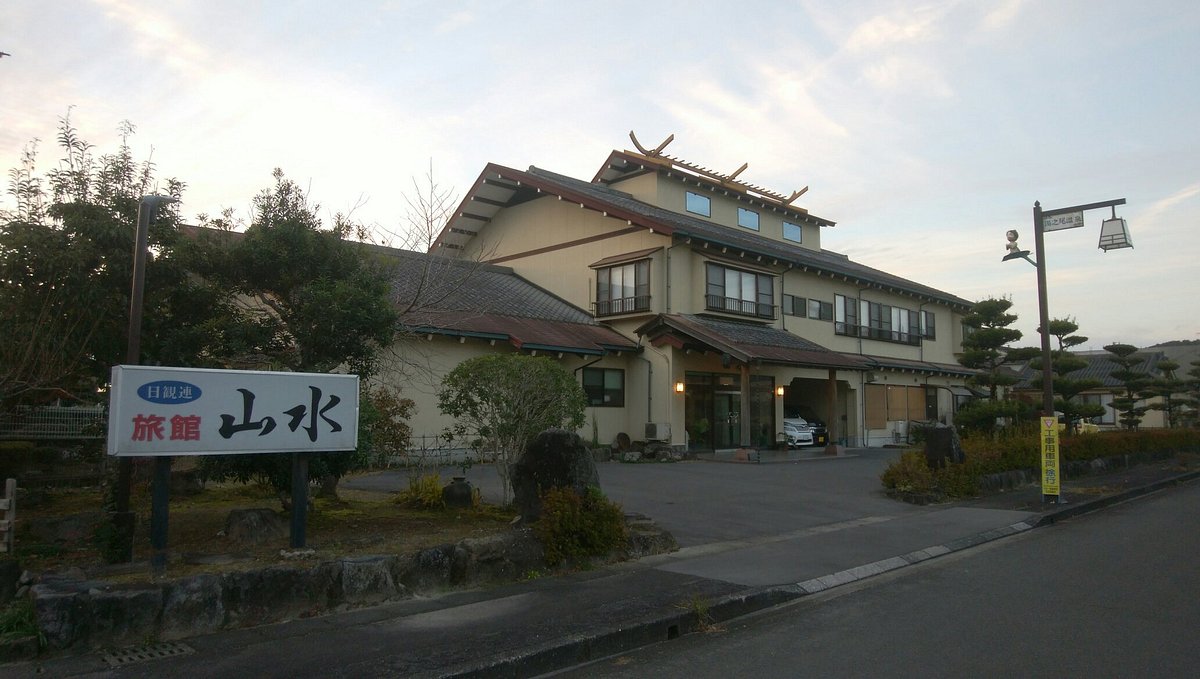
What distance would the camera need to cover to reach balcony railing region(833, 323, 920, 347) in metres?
32.0

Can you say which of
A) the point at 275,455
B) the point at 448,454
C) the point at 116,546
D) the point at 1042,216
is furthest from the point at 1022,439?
the point at 116,546

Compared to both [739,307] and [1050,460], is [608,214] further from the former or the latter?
[1050,460]

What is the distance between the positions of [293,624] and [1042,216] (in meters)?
16.2

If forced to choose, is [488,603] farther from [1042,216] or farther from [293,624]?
[1042,216]

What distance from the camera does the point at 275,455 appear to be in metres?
8.36

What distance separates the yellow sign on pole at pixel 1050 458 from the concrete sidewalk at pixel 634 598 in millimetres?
439

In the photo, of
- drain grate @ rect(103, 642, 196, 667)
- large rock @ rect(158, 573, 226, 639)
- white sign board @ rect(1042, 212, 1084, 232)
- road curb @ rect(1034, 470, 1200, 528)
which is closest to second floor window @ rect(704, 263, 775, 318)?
white sign board @ rect(1042, 212, 1084, 232)

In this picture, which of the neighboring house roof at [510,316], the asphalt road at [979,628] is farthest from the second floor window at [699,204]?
the asphalt road at [979,628]

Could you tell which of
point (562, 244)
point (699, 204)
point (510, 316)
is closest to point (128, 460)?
point (510, 316)

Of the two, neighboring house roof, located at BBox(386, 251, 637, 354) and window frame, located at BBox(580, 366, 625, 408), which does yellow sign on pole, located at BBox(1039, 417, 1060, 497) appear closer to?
neighboring house roof, located at BBox(386, 251, 637, 354)

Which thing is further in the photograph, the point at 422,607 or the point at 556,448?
the point at 556,448

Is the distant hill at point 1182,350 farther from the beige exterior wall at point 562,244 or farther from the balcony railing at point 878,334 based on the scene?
the beige exterior wall at point 562,244

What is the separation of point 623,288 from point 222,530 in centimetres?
1814

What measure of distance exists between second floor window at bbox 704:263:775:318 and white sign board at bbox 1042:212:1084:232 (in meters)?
10.7
